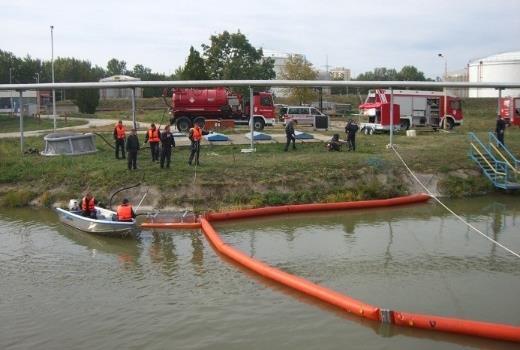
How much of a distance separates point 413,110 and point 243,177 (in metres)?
21.0

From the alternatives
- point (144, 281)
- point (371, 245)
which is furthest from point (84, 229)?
point (371, 245)

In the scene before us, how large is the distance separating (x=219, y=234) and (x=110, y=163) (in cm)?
830

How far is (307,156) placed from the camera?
2500 cm

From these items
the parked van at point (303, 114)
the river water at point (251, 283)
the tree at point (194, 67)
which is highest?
the tree at point (194, 67)

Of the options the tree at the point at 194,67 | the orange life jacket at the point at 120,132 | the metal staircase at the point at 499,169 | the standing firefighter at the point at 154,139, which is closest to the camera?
the metal staircase at the point at 499,169

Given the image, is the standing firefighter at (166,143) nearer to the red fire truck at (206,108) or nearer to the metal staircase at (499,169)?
the red fire truck at (206,108)

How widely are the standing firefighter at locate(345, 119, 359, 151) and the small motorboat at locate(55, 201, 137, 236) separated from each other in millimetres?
12507

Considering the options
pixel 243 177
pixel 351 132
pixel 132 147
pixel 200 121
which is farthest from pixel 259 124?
pixel 132 147

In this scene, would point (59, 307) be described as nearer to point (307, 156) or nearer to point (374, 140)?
point (307, 156)

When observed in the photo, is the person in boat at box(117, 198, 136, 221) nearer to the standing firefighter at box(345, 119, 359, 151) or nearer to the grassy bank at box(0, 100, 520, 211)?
the grassy bank at box(0, 100, 520, 211)

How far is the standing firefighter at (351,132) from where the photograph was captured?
26.2 m

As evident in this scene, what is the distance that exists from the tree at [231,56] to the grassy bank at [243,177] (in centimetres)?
3796

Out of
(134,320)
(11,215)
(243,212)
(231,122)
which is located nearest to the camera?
(134,320)

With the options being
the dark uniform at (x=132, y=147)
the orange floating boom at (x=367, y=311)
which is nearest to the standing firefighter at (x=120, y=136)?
the dark uniform at (x=132, y=147)
